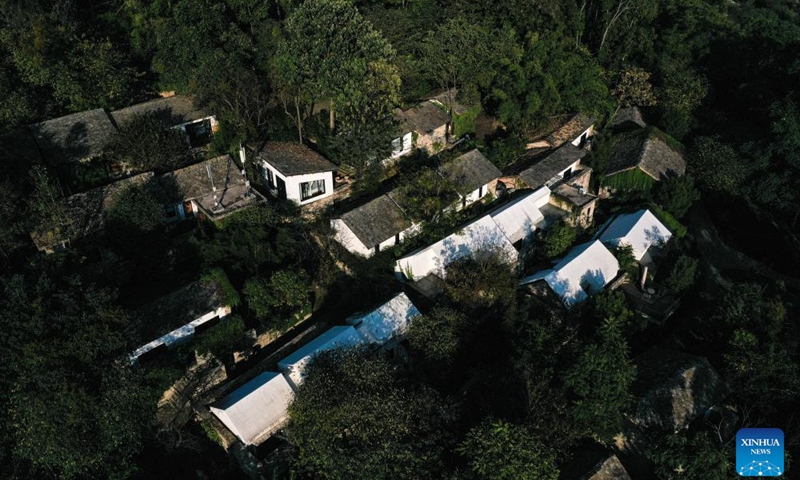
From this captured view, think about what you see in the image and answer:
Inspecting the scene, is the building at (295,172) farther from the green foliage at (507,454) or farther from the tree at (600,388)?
the green foliage at (507,454)

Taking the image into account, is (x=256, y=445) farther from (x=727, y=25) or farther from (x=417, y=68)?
(x=727, y=25)

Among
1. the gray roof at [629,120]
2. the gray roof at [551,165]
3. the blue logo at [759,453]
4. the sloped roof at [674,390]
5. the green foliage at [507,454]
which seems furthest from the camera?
the gray roof at [629,120]

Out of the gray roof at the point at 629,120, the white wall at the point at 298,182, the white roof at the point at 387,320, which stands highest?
the white wall at the point at 298,182

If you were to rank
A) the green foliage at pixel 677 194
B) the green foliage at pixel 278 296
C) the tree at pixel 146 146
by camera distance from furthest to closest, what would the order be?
the green foliage at pixel 677 194
the tree at pixel 146 146
the green foliage at pixel 278 296

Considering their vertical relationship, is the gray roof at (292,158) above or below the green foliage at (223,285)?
above

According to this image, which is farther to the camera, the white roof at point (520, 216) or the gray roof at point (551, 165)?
the gray roof at point (551, 165)

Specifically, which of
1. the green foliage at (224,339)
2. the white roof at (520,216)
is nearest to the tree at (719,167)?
the white roof at (520,216)

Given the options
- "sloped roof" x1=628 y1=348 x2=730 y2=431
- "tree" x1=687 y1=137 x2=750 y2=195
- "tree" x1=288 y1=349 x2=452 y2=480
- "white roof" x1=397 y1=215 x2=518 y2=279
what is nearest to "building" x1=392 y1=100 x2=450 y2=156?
"white roof" x1=397 y1=215 x2=518 y2=279
